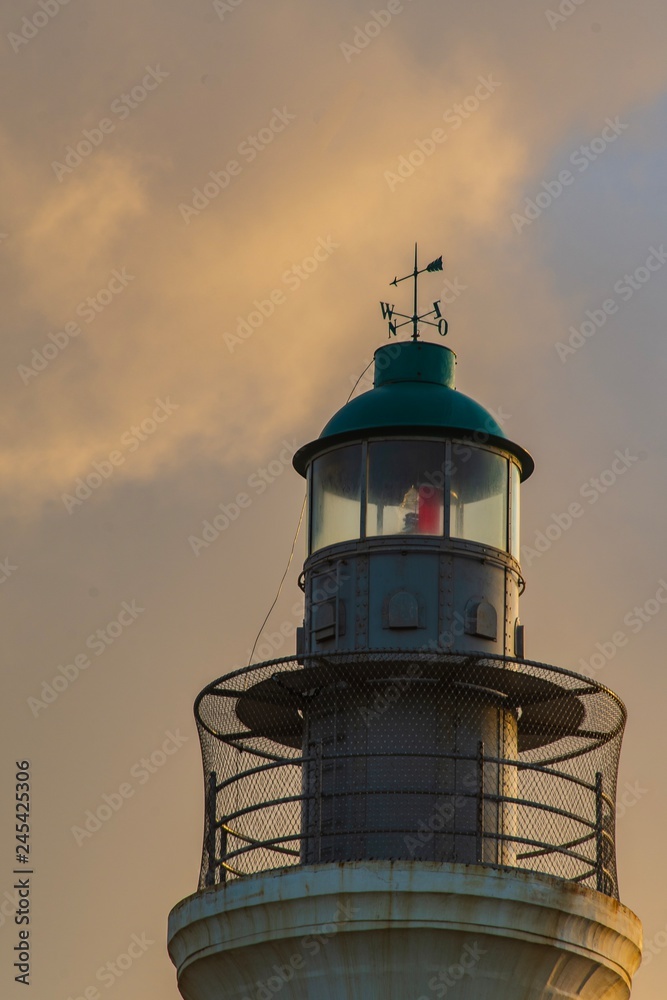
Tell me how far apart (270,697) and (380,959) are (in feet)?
11.8

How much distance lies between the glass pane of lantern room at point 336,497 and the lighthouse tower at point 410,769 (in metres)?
0.03

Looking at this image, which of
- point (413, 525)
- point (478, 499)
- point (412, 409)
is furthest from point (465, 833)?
point (412, 409)

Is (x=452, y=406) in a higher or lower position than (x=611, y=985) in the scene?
higher

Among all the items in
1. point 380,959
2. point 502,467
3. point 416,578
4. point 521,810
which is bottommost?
point 380,959

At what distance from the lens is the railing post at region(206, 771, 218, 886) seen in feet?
83.4

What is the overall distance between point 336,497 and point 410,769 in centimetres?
349

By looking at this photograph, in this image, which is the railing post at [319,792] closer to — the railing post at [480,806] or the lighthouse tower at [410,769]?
the lighthouse tower at [410,769]

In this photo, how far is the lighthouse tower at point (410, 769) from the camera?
23922 mm

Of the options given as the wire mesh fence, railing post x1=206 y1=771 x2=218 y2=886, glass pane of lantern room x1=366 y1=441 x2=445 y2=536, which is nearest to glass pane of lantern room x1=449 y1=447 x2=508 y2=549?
glass pane of lantern room x1=366 y1=441 x2=445 y2=536

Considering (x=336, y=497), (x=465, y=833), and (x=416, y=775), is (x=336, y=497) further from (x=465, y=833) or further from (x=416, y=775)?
(x=465, y=833)

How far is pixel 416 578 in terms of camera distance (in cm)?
2566

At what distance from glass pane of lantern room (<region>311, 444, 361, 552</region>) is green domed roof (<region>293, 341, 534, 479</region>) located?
7.2 inches

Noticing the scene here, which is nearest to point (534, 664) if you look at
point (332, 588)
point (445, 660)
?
point (445, 660)

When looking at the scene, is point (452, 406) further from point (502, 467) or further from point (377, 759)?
point (377, 759)
